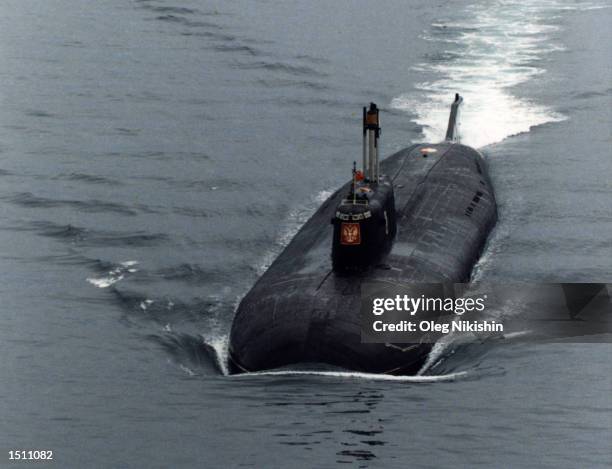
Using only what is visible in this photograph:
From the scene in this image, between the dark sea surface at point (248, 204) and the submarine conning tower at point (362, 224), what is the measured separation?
3.92 metres

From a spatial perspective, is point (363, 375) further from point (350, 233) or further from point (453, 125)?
point (453, 125)

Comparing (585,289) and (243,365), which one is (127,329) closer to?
(243,365)

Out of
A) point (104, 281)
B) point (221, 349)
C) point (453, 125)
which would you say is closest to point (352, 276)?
point (221, 349)

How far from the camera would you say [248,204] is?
56500mm

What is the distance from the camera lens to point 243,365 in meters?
38.4

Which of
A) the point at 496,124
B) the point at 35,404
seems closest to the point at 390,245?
the point at 35,404

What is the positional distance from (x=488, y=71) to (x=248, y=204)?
85.5ft

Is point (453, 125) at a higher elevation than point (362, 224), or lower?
higher

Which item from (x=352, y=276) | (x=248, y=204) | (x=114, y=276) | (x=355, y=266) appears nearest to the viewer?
(x=352, y=276)

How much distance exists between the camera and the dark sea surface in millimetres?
34188

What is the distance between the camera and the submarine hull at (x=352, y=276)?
37.7 metres

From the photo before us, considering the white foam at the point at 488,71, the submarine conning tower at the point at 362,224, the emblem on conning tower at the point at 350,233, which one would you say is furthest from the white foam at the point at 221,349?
the white foam at the point at 488,71

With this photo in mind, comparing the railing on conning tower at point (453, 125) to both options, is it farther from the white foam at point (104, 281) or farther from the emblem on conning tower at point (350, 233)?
the emblem on conning tower at point (350, 233)

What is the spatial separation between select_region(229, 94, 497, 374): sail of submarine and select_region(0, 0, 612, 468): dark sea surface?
0.98 meters
